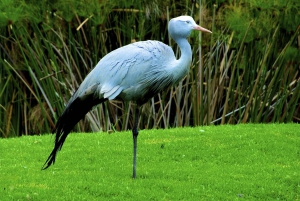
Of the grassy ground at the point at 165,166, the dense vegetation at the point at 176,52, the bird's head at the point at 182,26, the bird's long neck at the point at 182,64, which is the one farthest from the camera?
the dense vegetation at the point at 176,52

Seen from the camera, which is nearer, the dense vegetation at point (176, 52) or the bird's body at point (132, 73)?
the bird's body at point (132, 73)

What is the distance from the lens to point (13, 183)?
21.3 ft

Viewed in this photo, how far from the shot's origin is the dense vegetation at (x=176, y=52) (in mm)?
9438

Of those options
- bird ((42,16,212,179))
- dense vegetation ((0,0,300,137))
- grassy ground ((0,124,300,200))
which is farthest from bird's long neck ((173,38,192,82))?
dense vegetation ((0,0,300,137))

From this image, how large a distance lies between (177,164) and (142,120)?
287cm

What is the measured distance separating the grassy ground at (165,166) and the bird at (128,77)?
1.47 ft

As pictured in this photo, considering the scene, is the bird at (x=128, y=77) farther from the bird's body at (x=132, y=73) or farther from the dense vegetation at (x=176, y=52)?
the dense vegetation at (x=176, y=52)

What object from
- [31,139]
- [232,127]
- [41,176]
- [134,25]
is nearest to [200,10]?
[134,25]

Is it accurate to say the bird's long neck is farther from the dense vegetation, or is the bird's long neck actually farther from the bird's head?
the dense vegetation

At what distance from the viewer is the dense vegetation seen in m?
9.44

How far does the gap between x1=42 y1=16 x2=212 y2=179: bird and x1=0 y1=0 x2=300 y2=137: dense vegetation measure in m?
2.85

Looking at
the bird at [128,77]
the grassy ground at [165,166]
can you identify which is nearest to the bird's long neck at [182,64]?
the bird at [128,77]

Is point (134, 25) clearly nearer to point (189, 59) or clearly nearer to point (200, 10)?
point (200, 10)

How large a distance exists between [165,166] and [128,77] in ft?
4.17
